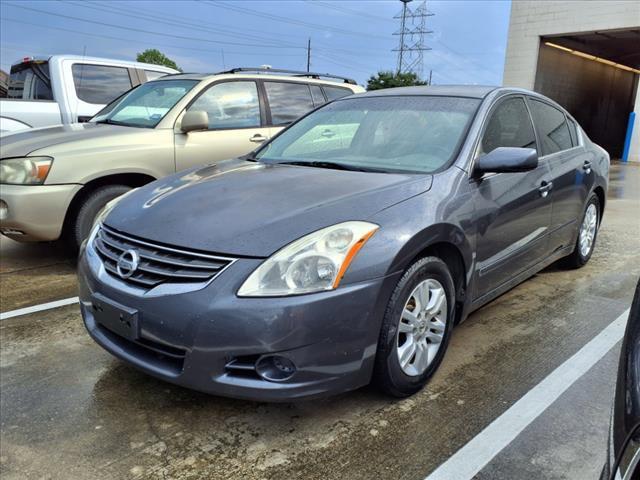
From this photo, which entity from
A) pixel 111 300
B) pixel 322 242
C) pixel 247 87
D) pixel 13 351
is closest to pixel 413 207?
pixel 322 242

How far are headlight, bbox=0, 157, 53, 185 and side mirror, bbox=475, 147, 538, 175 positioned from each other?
11.1 ft

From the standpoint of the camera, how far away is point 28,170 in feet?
14.4

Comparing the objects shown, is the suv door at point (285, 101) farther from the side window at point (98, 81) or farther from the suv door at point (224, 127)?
the side window at point (98, 81)

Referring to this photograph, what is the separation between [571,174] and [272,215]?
2.75 meters

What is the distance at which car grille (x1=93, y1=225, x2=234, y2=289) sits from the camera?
89.5 inches

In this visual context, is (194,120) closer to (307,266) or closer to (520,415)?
(307,266)

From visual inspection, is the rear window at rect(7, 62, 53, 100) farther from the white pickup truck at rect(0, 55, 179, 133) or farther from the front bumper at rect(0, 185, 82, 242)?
the front bumper at rect(0, 185, 82, 242)

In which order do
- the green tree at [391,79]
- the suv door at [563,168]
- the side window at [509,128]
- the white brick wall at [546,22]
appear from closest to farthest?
the side window at [509,128] < the suv door at [563,168] < the white brick wall at [546,22] < the green tree at [391,79]

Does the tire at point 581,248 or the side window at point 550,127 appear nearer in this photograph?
the side window at point 550,127

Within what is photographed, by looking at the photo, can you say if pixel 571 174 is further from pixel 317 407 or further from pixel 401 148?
pixel 317 407

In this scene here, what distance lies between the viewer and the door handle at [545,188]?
368 centimetres

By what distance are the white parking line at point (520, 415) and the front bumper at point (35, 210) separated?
366cm

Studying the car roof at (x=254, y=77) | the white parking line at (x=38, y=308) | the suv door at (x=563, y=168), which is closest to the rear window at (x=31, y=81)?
the car roof at (x=254, y=77)

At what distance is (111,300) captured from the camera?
8.04 ft
